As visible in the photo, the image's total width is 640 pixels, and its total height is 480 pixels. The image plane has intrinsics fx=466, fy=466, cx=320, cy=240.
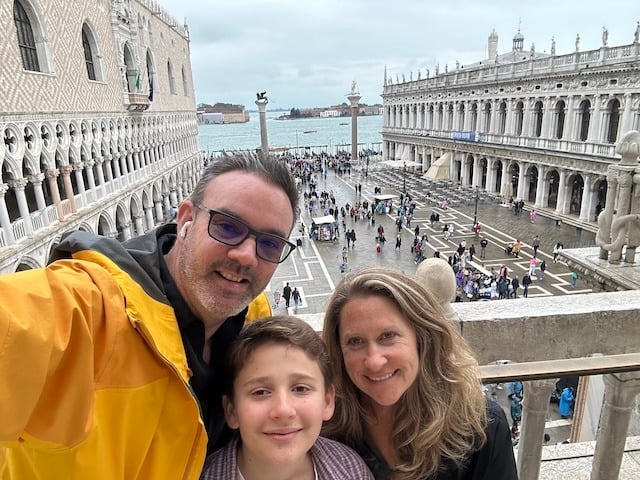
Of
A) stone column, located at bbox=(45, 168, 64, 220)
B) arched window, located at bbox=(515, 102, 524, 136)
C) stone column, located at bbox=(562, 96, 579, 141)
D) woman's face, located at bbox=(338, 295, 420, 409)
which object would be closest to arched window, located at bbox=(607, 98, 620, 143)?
stone column, located at bbox=(562, 96, 579, 141)

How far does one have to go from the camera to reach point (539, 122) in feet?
92.5

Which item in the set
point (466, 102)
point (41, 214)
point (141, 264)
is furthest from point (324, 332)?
point (466, 102)

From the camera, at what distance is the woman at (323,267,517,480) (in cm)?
167

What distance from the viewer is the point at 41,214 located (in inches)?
541

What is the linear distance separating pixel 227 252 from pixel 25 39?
1558 centimetres

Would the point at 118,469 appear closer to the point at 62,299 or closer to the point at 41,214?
the point at 62,299

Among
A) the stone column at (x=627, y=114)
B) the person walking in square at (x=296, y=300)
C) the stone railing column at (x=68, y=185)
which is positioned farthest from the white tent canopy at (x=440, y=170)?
the stone railing column at (x=68, y=185)

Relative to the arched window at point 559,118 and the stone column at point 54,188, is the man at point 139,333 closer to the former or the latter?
the stone column at point 54,188

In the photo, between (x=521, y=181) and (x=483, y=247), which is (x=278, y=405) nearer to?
(x=483, y=247)

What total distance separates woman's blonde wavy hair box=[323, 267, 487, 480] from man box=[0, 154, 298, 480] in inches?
14.2

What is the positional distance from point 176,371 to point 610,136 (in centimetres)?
2705

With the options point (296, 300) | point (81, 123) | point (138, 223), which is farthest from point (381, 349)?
point (138, 223)

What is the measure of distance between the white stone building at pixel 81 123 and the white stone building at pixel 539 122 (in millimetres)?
21609

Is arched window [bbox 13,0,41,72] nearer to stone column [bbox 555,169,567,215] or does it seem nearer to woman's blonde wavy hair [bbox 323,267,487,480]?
woman's blonde wavy hair [bbox 323,267,487,480]
